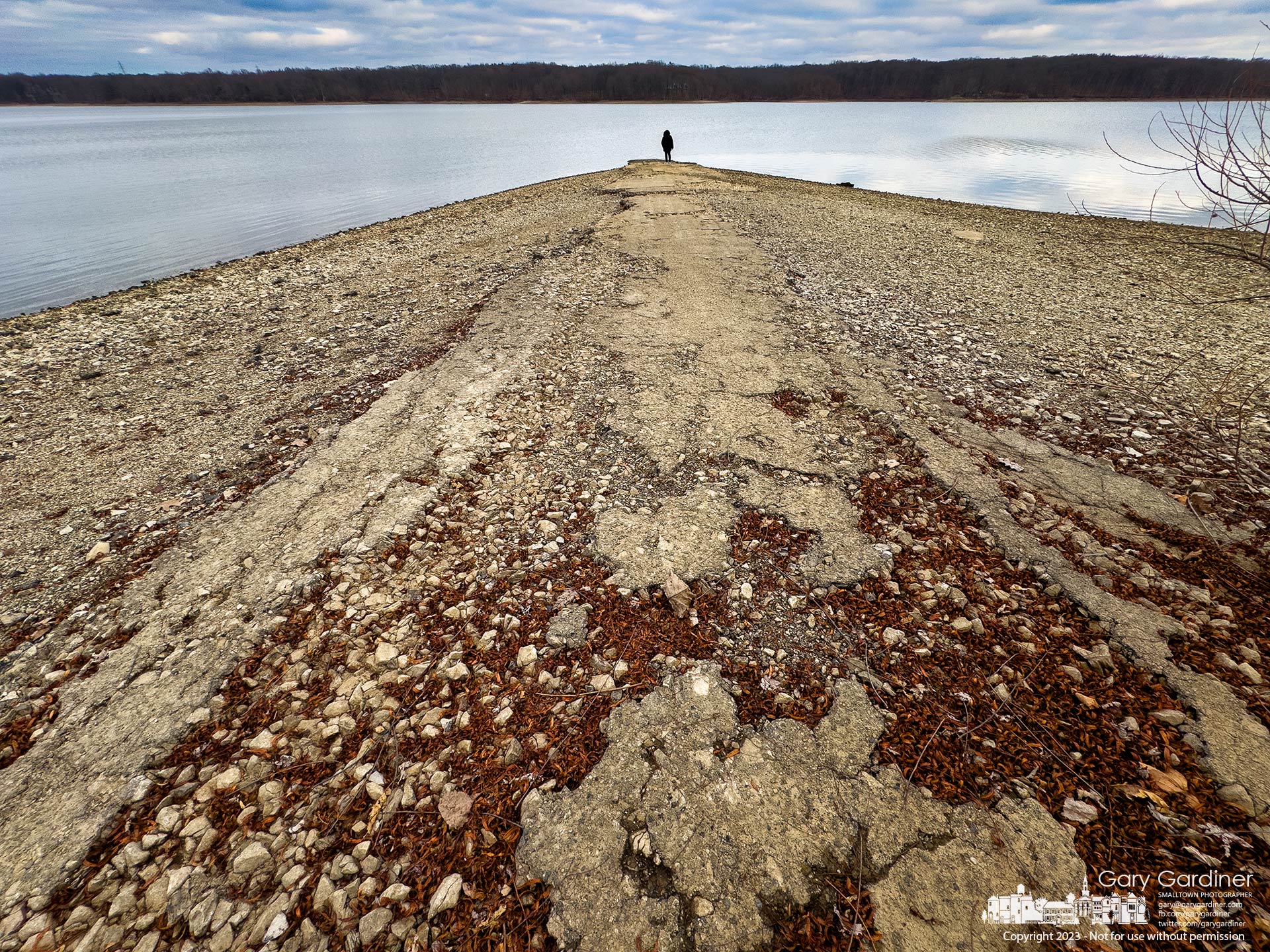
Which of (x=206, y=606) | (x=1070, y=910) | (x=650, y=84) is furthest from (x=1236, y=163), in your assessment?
(x=650, y=84)

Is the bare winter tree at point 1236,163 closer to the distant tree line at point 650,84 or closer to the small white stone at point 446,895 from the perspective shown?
the small white stone at point 446,895

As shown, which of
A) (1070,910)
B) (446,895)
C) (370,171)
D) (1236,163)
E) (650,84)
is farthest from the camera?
(650,84)

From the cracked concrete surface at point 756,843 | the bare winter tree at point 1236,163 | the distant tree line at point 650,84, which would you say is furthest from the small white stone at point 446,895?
the distant tree line at point 650,84

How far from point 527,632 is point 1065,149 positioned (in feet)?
200

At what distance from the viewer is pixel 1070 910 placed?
1882mm

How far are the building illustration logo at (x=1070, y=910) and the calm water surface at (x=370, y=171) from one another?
8303mm

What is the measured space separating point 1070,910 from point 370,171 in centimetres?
4375

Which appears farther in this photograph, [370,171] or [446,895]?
[370,171]

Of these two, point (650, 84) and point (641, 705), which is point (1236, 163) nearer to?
point (641, 705)

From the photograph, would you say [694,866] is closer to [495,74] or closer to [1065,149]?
[1065,149]

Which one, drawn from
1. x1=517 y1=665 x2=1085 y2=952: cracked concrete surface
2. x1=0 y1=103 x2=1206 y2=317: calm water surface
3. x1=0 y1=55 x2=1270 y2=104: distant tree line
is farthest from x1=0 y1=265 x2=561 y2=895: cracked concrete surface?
x1=0 y1=55 x2=1270 y2=104: distant tree line

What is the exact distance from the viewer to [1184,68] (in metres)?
95.1

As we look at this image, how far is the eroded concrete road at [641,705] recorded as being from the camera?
79.3 inches

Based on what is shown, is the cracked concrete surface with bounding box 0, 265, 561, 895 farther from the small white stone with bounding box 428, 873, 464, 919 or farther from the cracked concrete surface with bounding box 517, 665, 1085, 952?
the cracked concrete surface with bounding box 517, 665, 1085, 952
